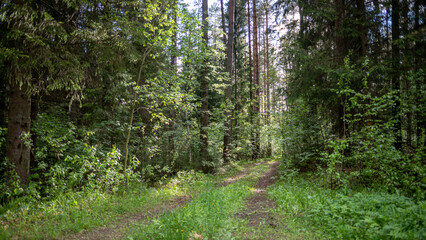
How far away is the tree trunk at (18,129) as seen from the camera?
5.11 m

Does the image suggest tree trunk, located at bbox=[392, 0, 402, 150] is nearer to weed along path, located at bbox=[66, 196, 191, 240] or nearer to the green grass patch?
the green grass patch

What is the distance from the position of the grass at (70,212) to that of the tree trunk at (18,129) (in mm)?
912

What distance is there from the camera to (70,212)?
4.87 metres

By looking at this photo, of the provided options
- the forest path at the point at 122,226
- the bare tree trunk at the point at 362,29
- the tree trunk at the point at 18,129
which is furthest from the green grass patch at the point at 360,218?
the tree trunk at the point at 18,129

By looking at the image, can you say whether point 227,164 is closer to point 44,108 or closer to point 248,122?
point 248,122

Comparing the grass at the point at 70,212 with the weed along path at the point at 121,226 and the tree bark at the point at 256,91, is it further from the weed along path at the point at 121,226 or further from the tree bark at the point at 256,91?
the tree bark at the point at 256,91

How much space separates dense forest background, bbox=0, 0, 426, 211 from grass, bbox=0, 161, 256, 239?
39cm

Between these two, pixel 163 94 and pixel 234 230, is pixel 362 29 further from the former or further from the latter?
pixel 234 230

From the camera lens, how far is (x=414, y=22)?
23.8 feet

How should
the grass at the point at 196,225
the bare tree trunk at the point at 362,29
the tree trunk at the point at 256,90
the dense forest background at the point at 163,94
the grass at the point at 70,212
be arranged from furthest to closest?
the tree trunk at the point at 256,90 → the bare tree trunk at the point at 362,29 → the dense forest background at the point at 163,94 → the grass at the point at 70,212 → the grass at the point at 196,225

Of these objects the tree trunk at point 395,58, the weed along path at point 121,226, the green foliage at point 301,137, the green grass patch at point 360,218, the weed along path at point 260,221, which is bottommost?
the weed along path at point 121,226

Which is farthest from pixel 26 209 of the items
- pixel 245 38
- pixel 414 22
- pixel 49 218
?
pixel 245 38

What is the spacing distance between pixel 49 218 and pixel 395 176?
8.05 meters

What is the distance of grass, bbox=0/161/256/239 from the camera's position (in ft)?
12.9
